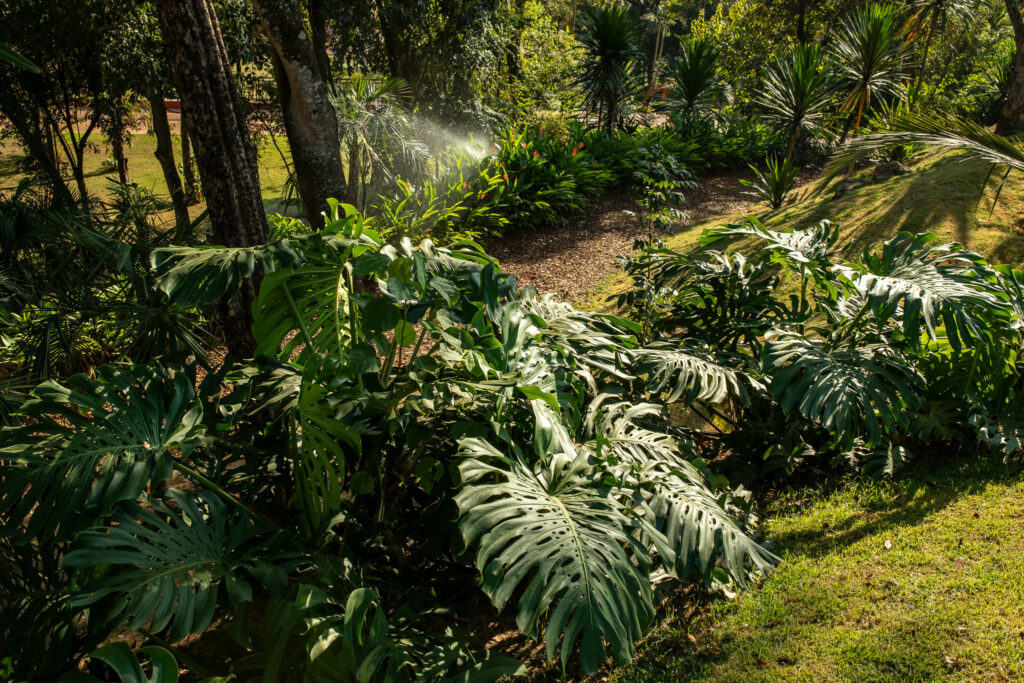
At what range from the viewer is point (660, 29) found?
3034 cm

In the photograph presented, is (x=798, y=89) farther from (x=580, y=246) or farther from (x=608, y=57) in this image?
(x=580, y=246)

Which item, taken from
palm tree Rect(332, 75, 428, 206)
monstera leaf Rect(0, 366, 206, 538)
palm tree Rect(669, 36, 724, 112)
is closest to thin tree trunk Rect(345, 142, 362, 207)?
palm tree Rect(332, 75, 428, 206)

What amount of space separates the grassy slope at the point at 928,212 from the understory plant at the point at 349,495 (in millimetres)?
4061

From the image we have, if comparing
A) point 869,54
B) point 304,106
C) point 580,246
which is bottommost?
point 580,246

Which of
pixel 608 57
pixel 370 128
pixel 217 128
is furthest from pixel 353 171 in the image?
pixel 608 57

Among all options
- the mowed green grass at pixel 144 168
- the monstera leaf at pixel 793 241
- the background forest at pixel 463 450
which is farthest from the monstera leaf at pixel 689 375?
the mowed green grass at pixel 144 168

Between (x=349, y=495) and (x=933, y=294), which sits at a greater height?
(x=933, y=294)

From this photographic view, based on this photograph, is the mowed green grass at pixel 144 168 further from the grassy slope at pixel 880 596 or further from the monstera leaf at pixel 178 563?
the grassy slope at pixel 880 596

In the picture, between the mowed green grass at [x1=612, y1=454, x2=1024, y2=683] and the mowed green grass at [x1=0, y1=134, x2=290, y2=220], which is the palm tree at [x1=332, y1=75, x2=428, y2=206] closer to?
the mowed green grass at [x1=612, y1=454, x2=1024, y2=683]

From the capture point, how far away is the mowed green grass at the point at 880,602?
2426 mm

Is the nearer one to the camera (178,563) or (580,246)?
(178,563)

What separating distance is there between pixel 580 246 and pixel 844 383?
18.3 feet

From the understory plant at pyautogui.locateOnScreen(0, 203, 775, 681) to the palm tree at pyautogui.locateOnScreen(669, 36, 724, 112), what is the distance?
35.7 feet

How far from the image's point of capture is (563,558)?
6.57 ft
